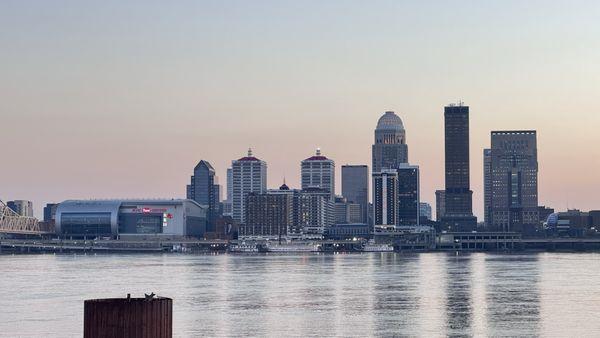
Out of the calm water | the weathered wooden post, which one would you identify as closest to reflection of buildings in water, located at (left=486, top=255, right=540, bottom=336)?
the calm water

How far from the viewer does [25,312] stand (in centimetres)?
9019

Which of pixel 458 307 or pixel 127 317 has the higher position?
pixel 127 317

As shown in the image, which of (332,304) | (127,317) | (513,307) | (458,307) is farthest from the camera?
(332,304)

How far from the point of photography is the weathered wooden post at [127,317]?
90.6 feet

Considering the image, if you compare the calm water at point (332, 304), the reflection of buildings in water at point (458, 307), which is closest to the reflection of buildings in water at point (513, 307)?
the calm water at point (332, 304)

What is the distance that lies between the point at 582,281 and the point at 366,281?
29.2m

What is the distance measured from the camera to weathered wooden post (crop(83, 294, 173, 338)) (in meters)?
27.6

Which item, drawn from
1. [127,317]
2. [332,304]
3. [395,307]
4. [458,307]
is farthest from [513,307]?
[127,317]

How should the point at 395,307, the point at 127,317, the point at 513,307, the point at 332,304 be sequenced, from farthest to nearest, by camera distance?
1. the point at 332,304
2. the point at 395,307
3. the point at 513,307
4. the point at 127,317

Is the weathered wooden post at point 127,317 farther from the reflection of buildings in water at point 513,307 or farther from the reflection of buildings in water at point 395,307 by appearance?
the reflection of buildings in water at point 513,307

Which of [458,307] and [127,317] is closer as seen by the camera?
[127,317]

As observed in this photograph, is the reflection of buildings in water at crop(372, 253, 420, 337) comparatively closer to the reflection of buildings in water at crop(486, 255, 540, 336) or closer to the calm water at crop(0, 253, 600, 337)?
the calm water at crop(0, 253, 600, 337)

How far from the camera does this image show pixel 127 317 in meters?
27.7

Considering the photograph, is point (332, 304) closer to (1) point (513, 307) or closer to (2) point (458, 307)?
(2) point (458, 307)
